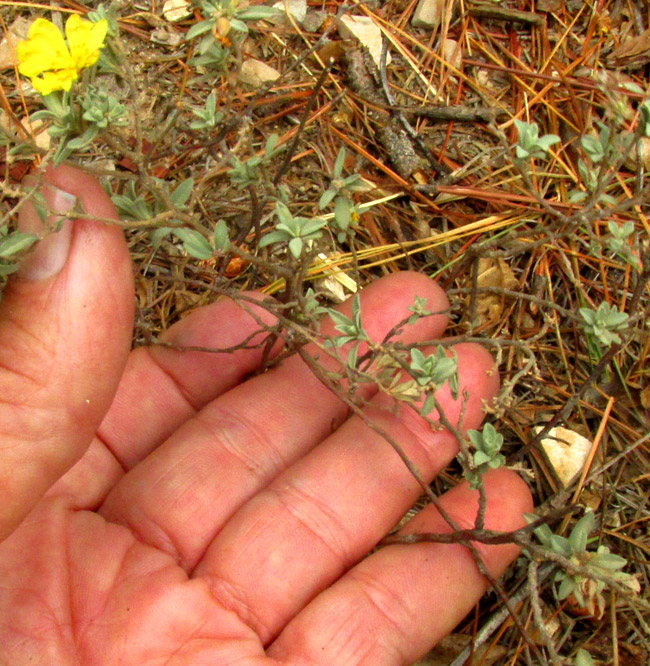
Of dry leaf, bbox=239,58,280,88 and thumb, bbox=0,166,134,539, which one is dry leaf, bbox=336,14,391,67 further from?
thumb, bbox=0,166,134,539

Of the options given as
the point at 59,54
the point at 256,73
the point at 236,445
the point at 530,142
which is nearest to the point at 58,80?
the point at 59,54

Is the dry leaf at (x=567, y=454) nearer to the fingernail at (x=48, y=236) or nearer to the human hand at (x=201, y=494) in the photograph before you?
the human hand at (x=201, y=494)

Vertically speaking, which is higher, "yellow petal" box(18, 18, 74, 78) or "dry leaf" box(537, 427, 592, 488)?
"yellow petal" box(18, 18, 74, 78)

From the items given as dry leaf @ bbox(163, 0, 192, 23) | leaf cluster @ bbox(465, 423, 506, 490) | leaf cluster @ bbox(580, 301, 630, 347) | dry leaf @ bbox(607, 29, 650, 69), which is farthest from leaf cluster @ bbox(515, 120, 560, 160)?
dry leaf @ bbox(163, 0, 192, 23)

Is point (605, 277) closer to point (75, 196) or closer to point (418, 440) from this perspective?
point (418, 440)

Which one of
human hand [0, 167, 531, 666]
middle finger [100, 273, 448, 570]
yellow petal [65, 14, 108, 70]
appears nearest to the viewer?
yellow petal [65, 14, 108, 70]

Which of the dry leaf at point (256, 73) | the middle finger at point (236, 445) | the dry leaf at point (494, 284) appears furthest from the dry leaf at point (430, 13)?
the middle finger at point (236, 445)

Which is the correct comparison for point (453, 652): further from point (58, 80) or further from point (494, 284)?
point (58, 80)

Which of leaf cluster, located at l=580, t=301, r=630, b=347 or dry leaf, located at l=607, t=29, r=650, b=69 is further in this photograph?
dry leaf, located at l=607, t=29, r=650, b=69
